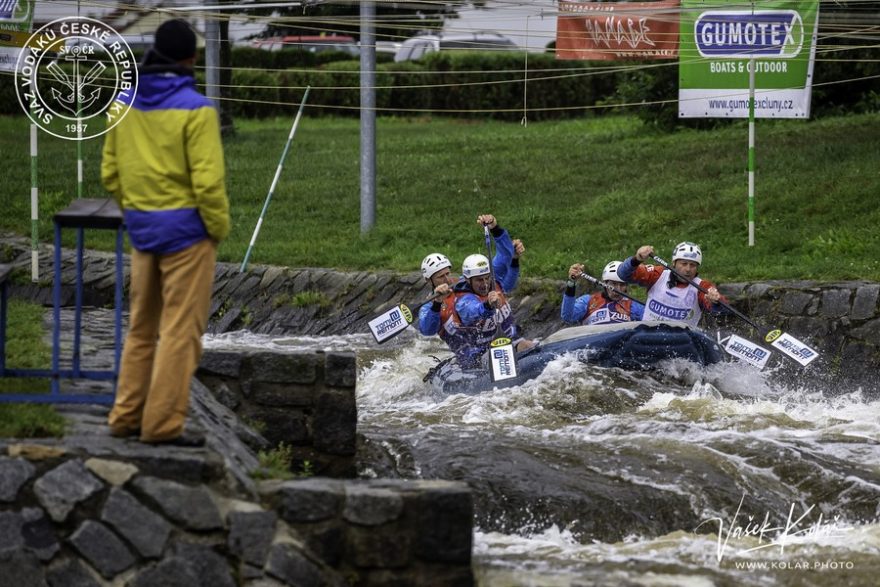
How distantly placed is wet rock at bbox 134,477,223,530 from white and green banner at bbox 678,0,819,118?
12.3 m

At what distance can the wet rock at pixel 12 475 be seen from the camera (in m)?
6.34

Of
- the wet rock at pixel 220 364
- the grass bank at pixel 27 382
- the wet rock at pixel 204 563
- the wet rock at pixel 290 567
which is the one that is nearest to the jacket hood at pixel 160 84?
A: the grass bank at pixel 27 382

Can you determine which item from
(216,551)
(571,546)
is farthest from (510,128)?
(216,551)

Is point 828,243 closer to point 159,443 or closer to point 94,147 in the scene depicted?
point 159,443

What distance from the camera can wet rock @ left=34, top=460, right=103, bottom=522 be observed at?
6352 mm

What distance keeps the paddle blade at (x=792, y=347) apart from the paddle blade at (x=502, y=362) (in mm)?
2476

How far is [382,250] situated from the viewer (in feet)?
61.1

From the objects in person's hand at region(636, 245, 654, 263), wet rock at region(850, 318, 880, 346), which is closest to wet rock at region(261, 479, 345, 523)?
person's hand at region(636, 245, 654, 263)

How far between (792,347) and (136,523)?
7829 millimetres

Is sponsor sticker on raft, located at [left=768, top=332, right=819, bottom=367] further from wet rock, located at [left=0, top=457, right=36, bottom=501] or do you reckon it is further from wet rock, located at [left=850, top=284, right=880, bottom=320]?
wet rock, located at [left=0, top=457, right=36, bottom=501]

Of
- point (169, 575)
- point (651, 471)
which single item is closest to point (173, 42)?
point (169, 575)

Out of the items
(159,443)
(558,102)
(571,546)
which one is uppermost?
(558,102)

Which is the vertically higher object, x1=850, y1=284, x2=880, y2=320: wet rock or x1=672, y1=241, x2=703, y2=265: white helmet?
x1=672, y1=241, x2=703, y2=265: white helmet

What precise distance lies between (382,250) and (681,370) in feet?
23.1
